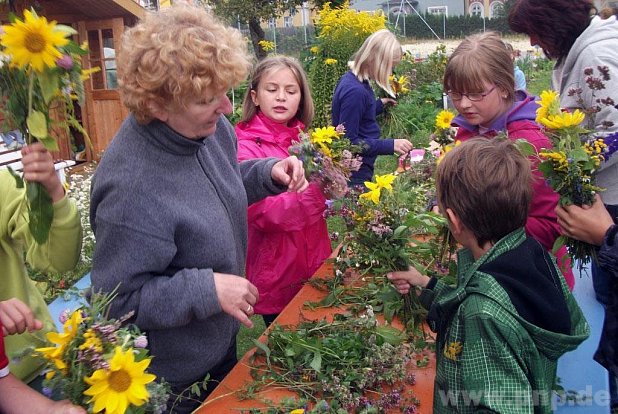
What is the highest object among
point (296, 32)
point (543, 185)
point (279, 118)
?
point (296, 32)

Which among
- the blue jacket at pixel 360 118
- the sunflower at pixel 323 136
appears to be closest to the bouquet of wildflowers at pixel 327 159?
the sunflower at pixel 323 136

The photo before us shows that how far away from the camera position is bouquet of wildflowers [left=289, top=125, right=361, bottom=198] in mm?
2396

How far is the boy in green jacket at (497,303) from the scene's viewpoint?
1516 mm

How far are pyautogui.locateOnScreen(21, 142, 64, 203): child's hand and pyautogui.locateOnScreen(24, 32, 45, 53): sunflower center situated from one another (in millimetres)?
237

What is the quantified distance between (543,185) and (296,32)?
2256 cm

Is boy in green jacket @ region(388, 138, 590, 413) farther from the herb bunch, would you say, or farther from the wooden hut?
the wooden hut

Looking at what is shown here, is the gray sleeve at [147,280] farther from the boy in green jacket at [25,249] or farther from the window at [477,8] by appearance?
the window at [477,8]

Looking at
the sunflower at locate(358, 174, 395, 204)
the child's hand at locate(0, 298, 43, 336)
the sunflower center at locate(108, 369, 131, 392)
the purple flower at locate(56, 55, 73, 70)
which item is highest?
the purple flower at locate(56, 55, 73, 70)

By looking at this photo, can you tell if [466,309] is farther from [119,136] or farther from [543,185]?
[119,136]

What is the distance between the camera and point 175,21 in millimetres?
1717

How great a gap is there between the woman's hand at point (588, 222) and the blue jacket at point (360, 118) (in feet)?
8.71

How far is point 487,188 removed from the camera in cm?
168

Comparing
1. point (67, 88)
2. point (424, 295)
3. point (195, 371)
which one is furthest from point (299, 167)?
point (67, 88)

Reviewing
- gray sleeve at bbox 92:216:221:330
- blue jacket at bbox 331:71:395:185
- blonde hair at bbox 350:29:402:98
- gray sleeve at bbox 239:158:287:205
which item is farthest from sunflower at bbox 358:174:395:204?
blonde hair at bbox 350:29:402:98
